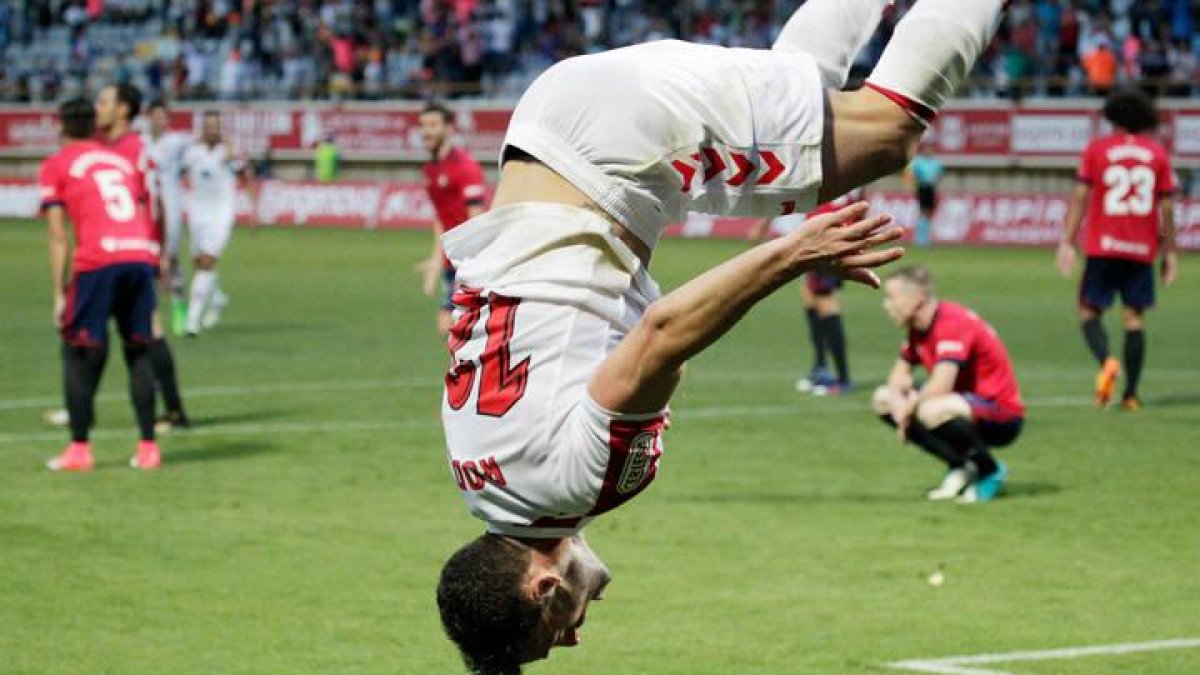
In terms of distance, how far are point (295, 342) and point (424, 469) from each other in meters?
8.51

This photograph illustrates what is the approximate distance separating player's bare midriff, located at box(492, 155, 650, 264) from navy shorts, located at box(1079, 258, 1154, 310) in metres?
11.7

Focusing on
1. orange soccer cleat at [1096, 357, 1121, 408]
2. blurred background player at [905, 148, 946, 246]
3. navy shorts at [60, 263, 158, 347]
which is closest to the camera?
navy shorts at [60, 263, 158, 347]

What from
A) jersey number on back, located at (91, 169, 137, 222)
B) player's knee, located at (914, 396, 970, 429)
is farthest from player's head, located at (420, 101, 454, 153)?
player's knee, located at (914, 396, 970, 429)

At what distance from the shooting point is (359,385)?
1742 cm

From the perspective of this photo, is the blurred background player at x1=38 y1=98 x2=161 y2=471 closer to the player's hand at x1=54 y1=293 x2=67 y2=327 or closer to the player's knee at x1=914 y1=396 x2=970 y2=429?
the player's hand at x1=54 y1=293 x2=67 y2=327

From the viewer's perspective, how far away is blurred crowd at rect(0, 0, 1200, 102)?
1483 inches

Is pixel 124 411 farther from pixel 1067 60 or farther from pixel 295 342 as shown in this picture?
pixel 1067 60

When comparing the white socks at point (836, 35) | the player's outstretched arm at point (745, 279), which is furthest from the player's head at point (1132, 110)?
the player's outstretched arm at point (745, 279)

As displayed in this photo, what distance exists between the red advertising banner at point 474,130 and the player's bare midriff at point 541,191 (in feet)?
106

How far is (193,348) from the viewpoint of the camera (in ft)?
68.2

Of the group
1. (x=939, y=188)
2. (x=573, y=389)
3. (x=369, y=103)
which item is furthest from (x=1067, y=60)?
(x=573, y=389)

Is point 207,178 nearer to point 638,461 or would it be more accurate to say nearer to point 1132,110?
point 1132,110

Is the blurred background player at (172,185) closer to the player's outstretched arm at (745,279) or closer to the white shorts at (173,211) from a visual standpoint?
the white shorts at (173,211)

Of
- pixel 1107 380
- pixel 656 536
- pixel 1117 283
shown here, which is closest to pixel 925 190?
pixel 1117 283
